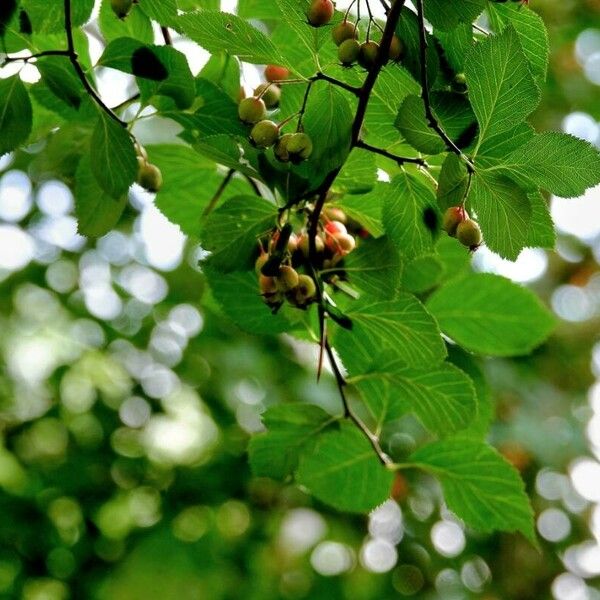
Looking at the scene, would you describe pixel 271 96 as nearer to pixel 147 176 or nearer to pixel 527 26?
pixel 147 176

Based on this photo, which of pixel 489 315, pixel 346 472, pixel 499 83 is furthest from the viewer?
pixel 489 315

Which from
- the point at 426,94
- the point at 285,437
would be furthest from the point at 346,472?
the point at 426,94

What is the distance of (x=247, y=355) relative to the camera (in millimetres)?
3861

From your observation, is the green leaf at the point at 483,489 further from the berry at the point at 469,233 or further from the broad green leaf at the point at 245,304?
the berry at the point at 469,233

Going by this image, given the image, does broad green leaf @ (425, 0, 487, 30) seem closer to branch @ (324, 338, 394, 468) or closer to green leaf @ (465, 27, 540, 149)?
green leaf @ (465, 27, 540, 149)

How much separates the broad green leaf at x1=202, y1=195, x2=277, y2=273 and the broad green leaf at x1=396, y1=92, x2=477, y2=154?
24 cm

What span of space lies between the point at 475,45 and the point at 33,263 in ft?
12.5

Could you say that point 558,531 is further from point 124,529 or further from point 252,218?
point 252,218

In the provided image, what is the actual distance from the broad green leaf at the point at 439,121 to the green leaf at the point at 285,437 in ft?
1.56

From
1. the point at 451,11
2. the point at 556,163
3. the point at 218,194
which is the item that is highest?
the point at 451,11

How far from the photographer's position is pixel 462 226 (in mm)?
955

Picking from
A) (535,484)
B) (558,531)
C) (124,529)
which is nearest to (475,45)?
(124,529)

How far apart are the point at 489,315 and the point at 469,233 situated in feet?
1.58

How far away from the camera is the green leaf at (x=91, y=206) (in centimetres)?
116
